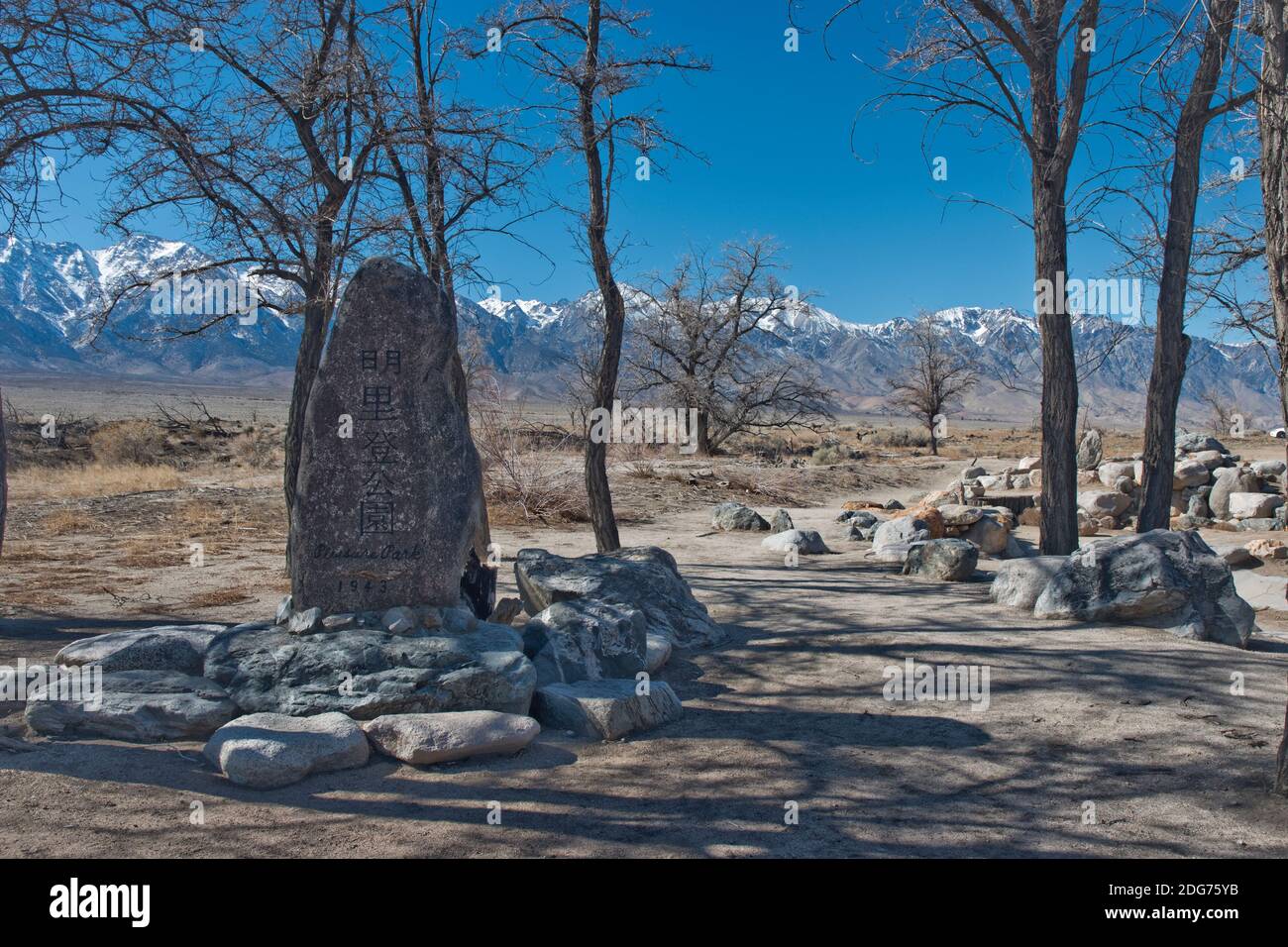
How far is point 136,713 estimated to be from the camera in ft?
16.9

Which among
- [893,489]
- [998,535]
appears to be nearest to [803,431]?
[893,489]

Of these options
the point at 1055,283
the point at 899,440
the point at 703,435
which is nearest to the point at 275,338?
the point at 899,440

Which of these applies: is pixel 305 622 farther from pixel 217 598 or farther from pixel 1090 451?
pixel 1090 451

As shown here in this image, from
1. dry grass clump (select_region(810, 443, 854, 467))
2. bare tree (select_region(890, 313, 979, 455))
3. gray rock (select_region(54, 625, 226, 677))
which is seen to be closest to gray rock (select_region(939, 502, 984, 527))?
gray rock (select_region(54, 625, 226, 677))

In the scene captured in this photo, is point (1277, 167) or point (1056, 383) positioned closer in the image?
point (1277, 167)

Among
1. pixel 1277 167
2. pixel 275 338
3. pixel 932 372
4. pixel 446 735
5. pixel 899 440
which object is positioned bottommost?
pixel 446 735

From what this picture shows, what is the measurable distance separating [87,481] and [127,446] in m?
6.42

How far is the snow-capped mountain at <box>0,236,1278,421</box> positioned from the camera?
9562 mm

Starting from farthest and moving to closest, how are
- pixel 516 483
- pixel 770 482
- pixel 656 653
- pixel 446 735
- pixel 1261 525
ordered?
pixel 770 482 → pixel 1261 525 → pixel 516 483 → pixel 656 653 → pixel 446 735

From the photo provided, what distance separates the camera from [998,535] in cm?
1341

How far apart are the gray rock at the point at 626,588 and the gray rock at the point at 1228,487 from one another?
14.6 metres

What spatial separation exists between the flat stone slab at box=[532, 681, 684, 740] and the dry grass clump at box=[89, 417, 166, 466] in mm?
21774

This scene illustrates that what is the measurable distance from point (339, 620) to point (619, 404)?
68.6 ft

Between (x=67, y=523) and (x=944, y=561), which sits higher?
(x=67, y=523)
